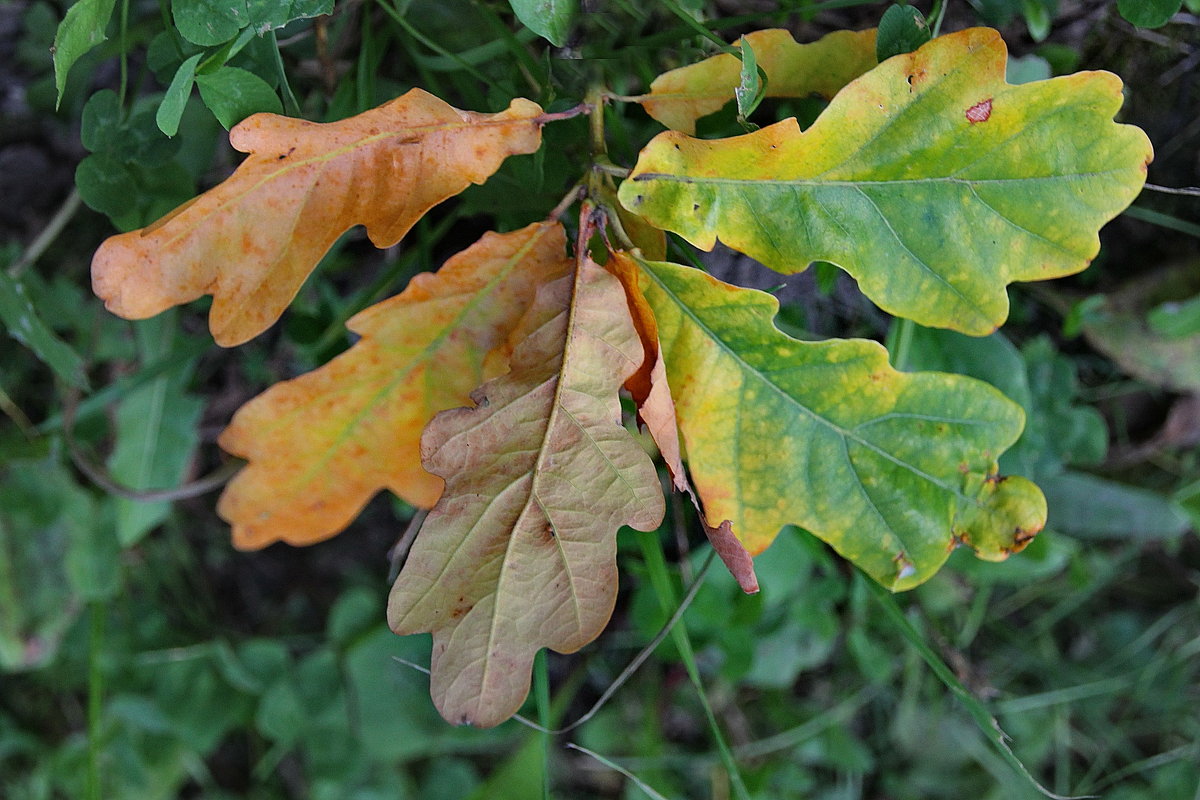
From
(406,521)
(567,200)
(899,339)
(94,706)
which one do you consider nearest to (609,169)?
(567,200)

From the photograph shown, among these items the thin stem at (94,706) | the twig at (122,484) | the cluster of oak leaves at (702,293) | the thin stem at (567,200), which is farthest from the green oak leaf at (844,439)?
the thin stem at (94,706)

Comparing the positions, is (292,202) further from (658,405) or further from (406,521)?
(406,521)

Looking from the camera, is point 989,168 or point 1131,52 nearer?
point 989,168

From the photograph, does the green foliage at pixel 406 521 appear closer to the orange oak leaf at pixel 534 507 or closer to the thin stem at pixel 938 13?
the thin stem at pixel 938 13

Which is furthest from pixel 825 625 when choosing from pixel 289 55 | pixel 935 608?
pixel 289 55

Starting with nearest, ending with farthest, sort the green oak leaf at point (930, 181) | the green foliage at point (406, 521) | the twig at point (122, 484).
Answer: the green oak leaf at point (930, 181) < the green foliage at point (406, 521) < the twig at point (122, 484)

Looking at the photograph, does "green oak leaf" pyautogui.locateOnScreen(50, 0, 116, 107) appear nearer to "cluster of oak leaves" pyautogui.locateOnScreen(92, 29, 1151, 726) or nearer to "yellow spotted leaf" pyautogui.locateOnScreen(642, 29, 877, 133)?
"cluster of oak leaves" pyautogui.locateOnScreen(92, 29, 1151, 726)

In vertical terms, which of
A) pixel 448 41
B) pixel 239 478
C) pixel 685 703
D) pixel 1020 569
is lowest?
pixel 685 703

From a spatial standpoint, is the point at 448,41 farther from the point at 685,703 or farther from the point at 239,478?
the point at 685,703
